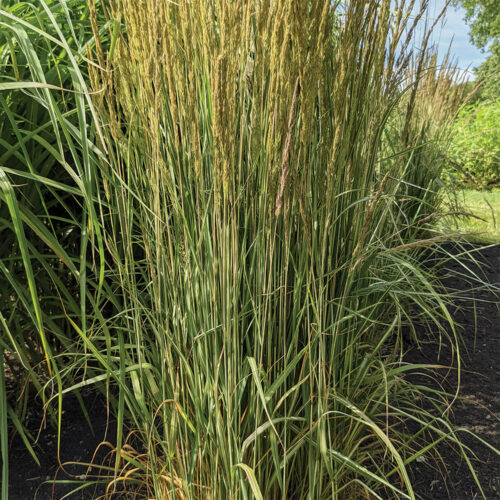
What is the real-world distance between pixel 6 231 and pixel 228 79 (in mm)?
1353

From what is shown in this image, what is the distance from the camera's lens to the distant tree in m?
19.2

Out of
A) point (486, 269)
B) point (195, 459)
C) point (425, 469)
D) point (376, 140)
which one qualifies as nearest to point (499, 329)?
point (486, 269)

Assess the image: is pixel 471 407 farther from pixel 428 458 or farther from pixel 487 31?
pixel 487 31

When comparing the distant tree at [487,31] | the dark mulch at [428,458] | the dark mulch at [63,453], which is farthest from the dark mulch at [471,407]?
the distant tree at [487,31]

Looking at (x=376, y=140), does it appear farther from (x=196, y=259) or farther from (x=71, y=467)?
(x=71, y=467)

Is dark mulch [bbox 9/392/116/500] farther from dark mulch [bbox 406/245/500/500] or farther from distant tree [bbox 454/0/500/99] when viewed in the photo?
distant tree [bbox 454/0/500/99]

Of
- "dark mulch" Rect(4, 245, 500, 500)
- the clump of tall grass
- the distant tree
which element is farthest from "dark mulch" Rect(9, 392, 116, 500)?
the distant tree

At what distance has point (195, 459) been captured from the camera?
129 cm

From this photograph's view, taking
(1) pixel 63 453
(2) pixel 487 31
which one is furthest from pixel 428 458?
(2) pixel 487 31

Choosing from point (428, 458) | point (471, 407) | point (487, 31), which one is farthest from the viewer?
point (487, 31)

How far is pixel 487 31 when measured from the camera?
2092 centimetres

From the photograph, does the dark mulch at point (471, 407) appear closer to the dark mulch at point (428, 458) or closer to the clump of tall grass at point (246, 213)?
the dark mulch at point (428, 458)

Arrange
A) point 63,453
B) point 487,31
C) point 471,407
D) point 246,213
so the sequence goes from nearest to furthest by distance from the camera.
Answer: point 246,213, point 63,453, point 471,407, point 487,31

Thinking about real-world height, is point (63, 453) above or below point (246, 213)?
below
